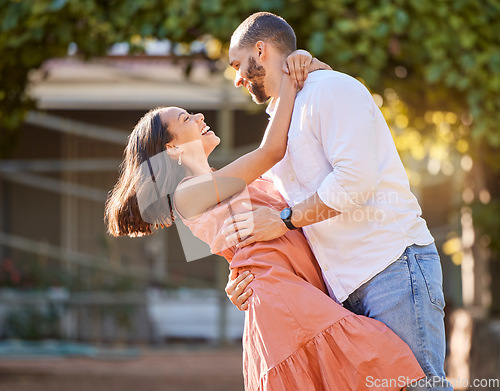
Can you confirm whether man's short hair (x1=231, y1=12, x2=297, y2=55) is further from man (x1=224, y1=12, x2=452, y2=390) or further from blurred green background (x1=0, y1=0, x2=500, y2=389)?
blurred green background (x1=0, y1=0, x2=500, y2=389)

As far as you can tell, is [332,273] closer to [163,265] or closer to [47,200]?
[163,265]

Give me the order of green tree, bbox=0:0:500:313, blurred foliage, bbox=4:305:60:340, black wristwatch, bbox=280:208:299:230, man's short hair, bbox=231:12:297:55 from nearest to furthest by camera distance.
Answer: black wristwatch, bbox=280:208:299:230, man's short hair, bbox=231:12:297:55, green tree, bbox=0:0:500:313, blurred foliage, bbox=4:305:60:340

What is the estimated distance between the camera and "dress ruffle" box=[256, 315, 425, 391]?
76.9 inches

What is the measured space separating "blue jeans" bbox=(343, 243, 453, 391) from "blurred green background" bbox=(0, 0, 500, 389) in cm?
192

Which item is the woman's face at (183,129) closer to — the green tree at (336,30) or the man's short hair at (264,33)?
the man's short hair at (264,33)

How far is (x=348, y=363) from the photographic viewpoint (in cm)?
200

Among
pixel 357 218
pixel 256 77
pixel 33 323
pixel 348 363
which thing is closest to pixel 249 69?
pixel 256 77

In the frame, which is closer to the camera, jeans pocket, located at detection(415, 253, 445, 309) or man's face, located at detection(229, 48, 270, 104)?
jeans pocket, located at detection(415, 253, 445, 309)

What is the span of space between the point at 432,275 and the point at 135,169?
98 centimetres

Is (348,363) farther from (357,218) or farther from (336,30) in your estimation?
(336,30)

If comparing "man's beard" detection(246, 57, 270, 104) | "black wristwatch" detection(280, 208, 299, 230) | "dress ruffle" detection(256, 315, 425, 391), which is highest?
"man's beard" detection(246, 57, 270, 104)

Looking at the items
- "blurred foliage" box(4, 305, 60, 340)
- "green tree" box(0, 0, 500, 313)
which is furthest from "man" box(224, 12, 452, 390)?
"blurred foliage" box(4, 305, 60, 340)

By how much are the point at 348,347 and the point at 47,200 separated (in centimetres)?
833

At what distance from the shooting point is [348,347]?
198cm
